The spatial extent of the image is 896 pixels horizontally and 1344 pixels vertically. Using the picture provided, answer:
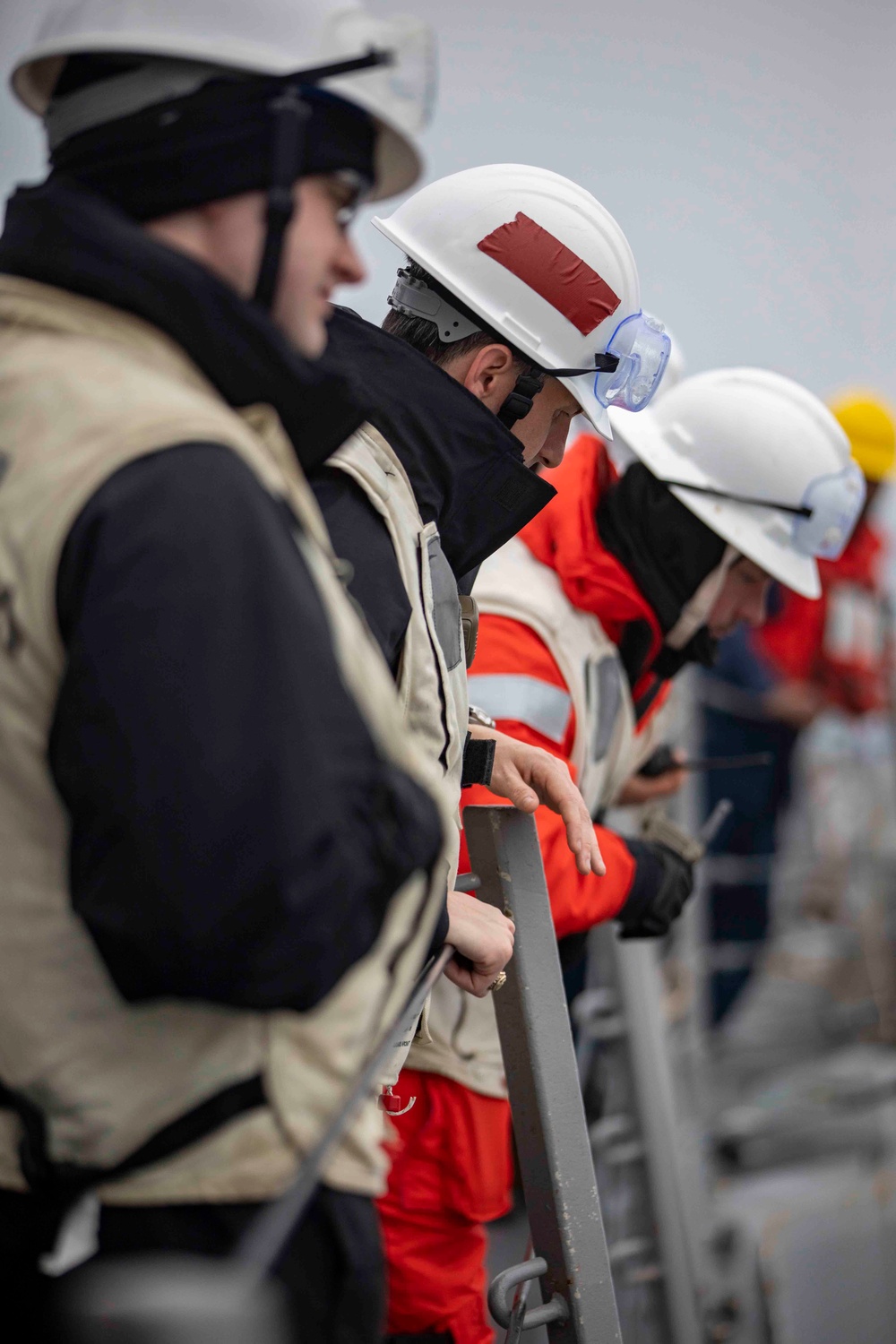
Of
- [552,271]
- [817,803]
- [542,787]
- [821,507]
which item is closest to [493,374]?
[552,271]

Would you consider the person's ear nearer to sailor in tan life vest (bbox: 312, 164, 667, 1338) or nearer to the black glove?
sailor in tan life vest (bbox: 312, 164, 667, 1338)

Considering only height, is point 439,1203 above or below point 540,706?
below

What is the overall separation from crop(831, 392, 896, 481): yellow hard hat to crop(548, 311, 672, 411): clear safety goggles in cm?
442

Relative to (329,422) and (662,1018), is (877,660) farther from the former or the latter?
(329,422)

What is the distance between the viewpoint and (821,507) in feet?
10.8

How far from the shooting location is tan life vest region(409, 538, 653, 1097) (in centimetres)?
251

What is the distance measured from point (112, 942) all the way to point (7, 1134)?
230 millimetres

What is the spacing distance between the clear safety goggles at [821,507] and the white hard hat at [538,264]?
962 millimetres

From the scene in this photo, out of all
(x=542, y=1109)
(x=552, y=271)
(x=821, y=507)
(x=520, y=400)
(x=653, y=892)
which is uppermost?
(x=552, y=271)

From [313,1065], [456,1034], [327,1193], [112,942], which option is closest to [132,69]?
[112,942]

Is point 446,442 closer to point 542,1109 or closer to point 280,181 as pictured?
point 280,181

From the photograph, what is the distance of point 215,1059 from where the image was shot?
114 cm

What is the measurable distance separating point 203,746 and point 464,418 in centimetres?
106

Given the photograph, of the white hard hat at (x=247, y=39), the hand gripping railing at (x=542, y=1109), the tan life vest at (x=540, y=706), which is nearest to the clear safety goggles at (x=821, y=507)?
the tan life vest at (x=540, y=706)
